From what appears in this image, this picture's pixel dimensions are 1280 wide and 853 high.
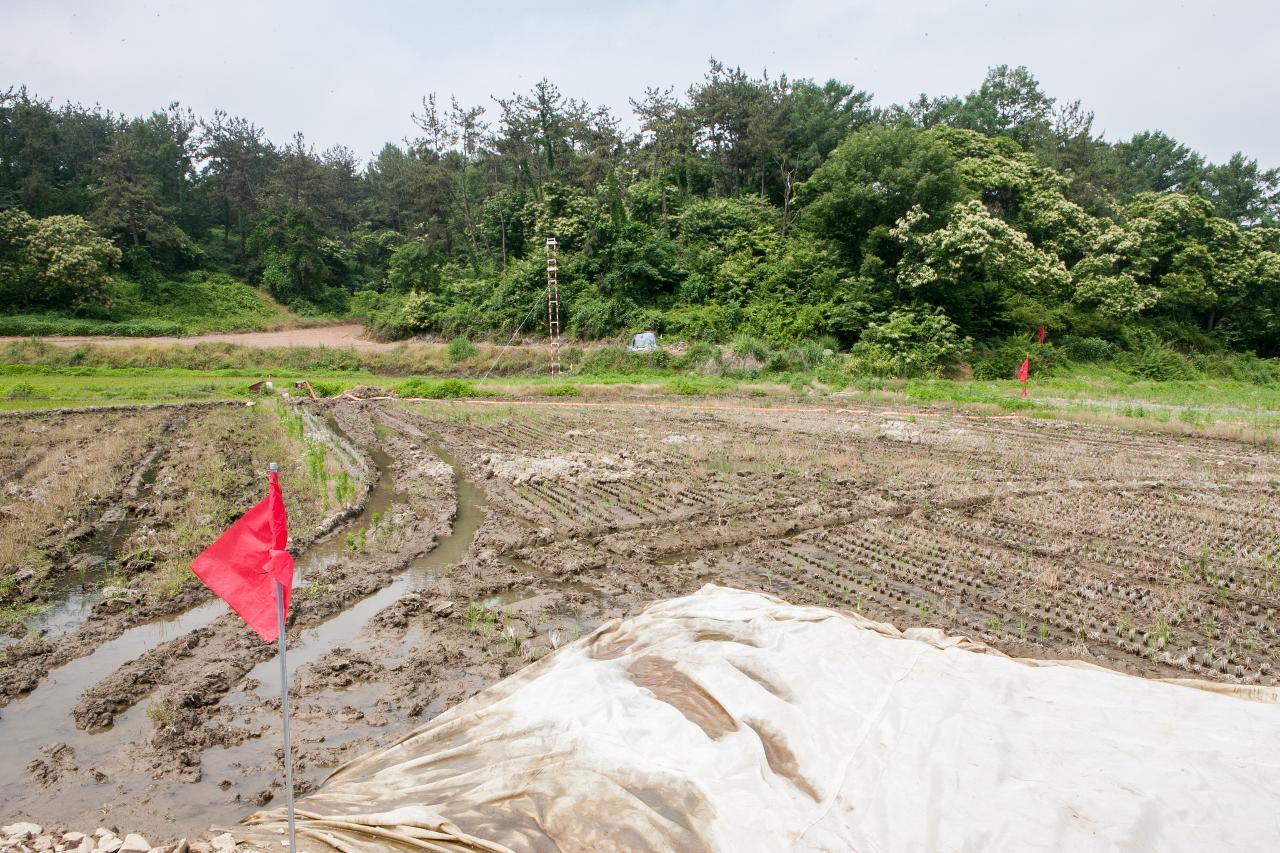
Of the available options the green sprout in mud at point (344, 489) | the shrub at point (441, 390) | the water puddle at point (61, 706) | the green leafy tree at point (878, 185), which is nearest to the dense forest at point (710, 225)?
the green leafy tree at point (878, 185)

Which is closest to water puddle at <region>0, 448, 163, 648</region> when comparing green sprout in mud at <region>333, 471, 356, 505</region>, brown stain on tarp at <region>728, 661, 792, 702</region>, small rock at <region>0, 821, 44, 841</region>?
green sprout in mud at <region>333, 471, 356, 505</region>

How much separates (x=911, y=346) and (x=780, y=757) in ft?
75.6

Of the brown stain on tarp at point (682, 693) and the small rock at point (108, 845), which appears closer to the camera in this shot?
the small rock at point (108, 845)

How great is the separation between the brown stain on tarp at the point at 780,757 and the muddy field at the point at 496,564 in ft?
8.06

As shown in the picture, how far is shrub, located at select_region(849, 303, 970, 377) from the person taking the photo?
928 inches

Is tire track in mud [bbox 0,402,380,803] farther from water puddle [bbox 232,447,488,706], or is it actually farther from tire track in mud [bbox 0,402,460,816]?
water puddle [bbox 232,447,488,706]

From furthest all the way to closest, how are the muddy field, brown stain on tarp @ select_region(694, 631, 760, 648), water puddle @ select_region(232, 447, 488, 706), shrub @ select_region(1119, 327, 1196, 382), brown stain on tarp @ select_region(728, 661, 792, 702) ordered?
1. shrub @ select_region(1119, 327, 1196, 382)
2. water puddle @ select_region(232, 447, 488, 706)
3. the muddy field
4. brown stain on tarp @ select_region(694, 631, 760, 648)
5. brown stain on tarp @ select_region(728, 661, 792, 702)

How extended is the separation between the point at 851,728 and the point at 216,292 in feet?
150

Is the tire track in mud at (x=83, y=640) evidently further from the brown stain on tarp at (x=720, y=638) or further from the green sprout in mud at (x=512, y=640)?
the brown stain on tarp at (x=720, y=638)

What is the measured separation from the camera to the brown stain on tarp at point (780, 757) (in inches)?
116

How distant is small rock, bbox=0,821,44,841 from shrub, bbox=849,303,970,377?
22.8 m

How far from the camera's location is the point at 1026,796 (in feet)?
8.86

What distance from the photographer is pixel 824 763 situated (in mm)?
3047

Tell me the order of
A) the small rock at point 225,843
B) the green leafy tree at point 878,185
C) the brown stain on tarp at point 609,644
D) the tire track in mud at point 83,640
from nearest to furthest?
the small rock at point 225,843 < the brown stain on tarp at point 609,644 < the tire track in mud at point 83,640 < the green leafy tree at point 878,185
